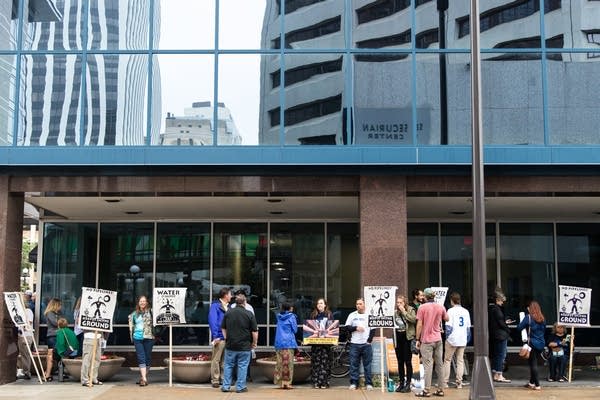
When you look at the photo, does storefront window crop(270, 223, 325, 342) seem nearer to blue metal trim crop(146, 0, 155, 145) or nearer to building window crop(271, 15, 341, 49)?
blue metal trim crop(146, 0, 155, 145)

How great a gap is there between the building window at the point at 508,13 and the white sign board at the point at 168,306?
25.1 feet

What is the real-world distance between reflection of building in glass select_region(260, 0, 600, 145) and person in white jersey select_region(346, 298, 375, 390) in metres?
3.38

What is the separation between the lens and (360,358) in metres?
13.5

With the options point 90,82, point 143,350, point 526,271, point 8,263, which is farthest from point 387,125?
point 8,263

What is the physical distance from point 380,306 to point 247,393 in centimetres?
290

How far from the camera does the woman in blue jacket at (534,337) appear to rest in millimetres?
13492

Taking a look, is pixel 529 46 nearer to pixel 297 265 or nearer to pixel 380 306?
pixel 380 306

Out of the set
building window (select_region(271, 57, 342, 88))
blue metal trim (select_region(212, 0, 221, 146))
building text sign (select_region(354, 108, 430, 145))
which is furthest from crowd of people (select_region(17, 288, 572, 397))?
building window (select_region(271, 57, 342, 88))

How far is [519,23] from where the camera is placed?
14383 millimetres

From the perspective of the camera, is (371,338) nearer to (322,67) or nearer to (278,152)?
(278,152)

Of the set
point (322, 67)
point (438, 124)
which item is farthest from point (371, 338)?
point (322, 67)

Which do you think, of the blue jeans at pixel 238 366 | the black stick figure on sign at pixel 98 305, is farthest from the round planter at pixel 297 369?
the black stick figure on sign at pixel 98 305

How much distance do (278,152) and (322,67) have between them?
76.9 inches

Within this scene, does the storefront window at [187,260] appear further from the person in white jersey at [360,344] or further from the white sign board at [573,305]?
the white sign board at [573,305]
